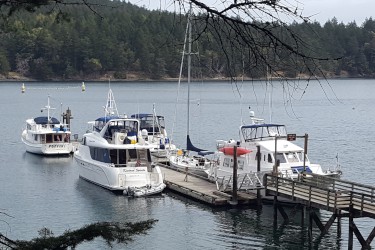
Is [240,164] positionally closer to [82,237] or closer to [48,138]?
[48,138]

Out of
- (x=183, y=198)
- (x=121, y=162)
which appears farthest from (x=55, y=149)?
(x=183, y=198)

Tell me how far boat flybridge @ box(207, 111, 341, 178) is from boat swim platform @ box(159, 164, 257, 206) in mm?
1037

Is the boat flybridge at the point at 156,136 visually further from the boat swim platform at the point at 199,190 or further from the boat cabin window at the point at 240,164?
the boat cabin window at the point at 240,164

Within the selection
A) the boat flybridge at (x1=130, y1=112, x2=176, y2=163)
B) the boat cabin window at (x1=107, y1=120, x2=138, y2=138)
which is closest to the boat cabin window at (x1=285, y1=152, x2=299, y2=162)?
the boat cabin window at (x1=107, y1=120, x2=138, y2=138)

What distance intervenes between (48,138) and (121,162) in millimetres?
19297

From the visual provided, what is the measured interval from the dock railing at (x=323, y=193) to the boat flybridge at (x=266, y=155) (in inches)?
67.7

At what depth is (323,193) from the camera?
2756cm

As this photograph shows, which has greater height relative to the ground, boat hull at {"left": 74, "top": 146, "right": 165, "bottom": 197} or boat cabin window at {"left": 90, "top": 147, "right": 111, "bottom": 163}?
boat cabin window at {"left": 90, "top": 147, "right": 111, "bottom": 163}

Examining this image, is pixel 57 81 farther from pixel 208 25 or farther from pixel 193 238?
pixel 208 25

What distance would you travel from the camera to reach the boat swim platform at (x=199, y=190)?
111ft

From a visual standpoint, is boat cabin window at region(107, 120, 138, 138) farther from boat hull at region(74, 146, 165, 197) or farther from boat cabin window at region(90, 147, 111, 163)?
boat hull at region(74, 146, 165, 197)

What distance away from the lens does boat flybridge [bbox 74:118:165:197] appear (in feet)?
125

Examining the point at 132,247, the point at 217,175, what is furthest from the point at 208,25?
the point at 217,175

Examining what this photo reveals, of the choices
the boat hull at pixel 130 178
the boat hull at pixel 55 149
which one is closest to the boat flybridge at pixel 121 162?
the boat hull at pixel 130 178
